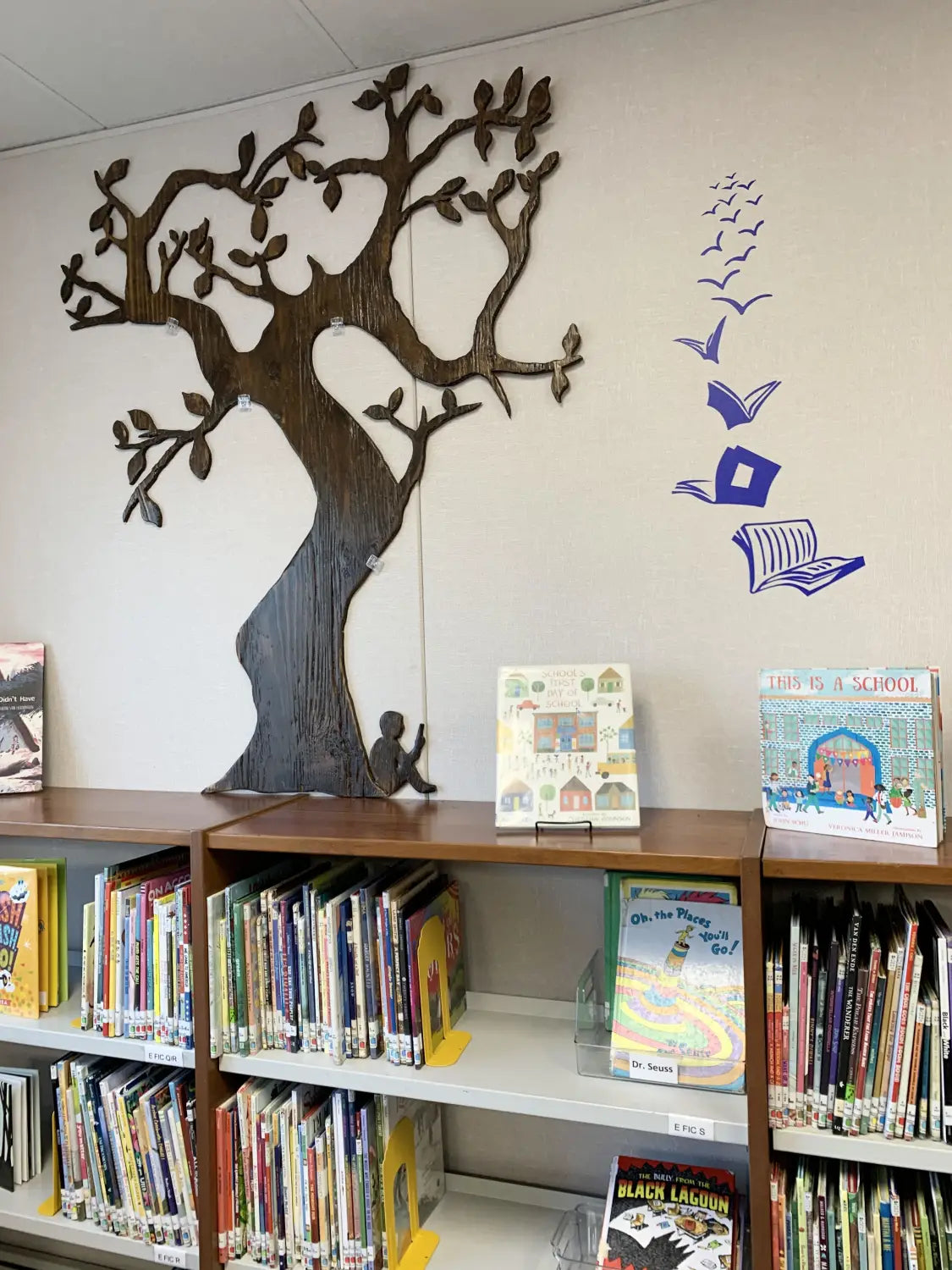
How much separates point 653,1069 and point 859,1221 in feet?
1.09

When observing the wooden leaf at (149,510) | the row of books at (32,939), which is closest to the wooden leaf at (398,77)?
the wooden leaf at (149,510)

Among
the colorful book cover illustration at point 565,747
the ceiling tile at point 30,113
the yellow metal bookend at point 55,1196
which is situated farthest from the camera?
the ceiling tile at point 30,113

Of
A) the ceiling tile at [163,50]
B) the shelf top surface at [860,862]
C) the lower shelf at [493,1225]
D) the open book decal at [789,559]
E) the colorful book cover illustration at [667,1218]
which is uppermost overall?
the ceiling tile at [163,50]

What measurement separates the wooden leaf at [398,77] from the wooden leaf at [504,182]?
0.30 meters

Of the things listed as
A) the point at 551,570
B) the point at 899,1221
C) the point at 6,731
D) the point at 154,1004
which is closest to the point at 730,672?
the point at 551,570

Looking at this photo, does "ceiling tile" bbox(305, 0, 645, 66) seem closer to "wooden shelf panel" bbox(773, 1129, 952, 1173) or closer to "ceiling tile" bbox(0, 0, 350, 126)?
"ceiling tile" bbox(0, 0, 350, 126)

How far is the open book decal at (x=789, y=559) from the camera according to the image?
159 cm

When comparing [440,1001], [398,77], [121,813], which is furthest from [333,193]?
[440,1001]

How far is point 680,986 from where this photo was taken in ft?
4.70

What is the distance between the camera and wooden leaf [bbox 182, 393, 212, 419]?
2.01 metres

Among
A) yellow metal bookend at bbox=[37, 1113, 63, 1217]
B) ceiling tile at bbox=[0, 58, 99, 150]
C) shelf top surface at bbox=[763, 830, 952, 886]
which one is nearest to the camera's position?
shelf top surface at bbox=[763, 830, 952, 886]

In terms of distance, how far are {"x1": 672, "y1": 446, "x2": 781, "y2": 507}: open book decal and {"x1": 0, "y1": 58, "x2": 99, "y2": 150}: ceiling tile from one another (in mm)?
1643

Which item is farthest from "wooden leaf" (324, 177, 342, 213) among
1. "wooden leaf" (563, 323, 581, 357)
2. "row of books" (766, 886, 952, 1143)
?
"row of books" (766, 886, 952, 1143)

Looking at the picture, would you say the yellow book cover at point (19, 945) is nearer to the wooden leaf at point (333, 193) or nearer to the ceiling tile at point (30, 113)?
the wooden leaf at point (333, 193)
